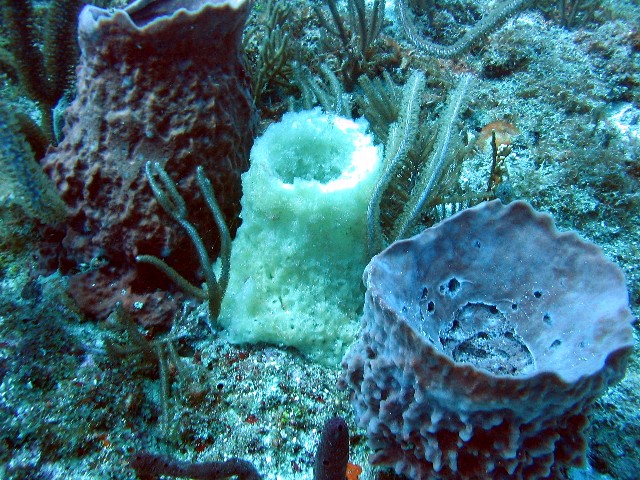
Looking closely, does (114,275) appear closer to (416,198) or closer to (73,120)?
(73,120)

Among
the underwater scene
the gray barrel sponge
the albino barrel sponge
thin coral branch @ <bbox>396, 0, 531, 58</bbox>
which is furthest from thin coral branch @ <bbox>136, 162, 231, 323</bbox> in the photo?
thin coral branch @ <bbox>396, 0, 531, 58</bbox>

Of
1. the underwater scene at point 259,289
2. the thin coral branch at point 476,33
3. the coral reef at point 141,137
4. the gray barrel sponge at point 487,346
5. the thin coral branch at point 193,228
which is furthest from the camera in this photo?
the thin coral branch at point 476,33

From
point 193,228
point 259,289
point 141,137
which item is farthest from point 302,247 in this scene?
point 141,137

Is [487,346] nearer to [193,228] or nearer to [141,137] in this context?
[193,228]

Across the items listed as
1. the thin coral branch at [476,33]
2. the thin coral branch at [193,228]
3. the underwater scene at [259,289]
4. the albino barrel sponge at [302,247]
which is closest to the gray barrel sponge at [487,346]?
the underwater scene at [259,289]

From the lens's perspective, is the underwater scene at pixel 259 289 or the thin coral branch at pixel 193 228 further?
the thin coral branch at pixel 193 228

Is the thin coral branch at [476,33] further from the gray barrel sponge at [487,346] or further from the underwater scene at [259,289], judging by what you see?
the gray barrel sponge at [487,346]

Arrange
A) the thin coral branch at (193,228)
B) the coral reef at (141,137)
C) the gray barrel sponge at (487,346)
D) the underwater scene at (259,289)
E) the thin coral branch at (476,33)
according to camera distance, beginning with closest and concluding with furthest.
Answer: the gray barrel sponge at (487,346) < the underwater scene at (259,289) < the coral reef at (141,137) < the thin coral branch at (193,228) < the thin coral branch at (476,33)

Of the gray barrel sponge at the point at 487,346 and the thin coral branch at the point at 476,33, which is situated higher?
the thin coral branch at the point at 476,33
